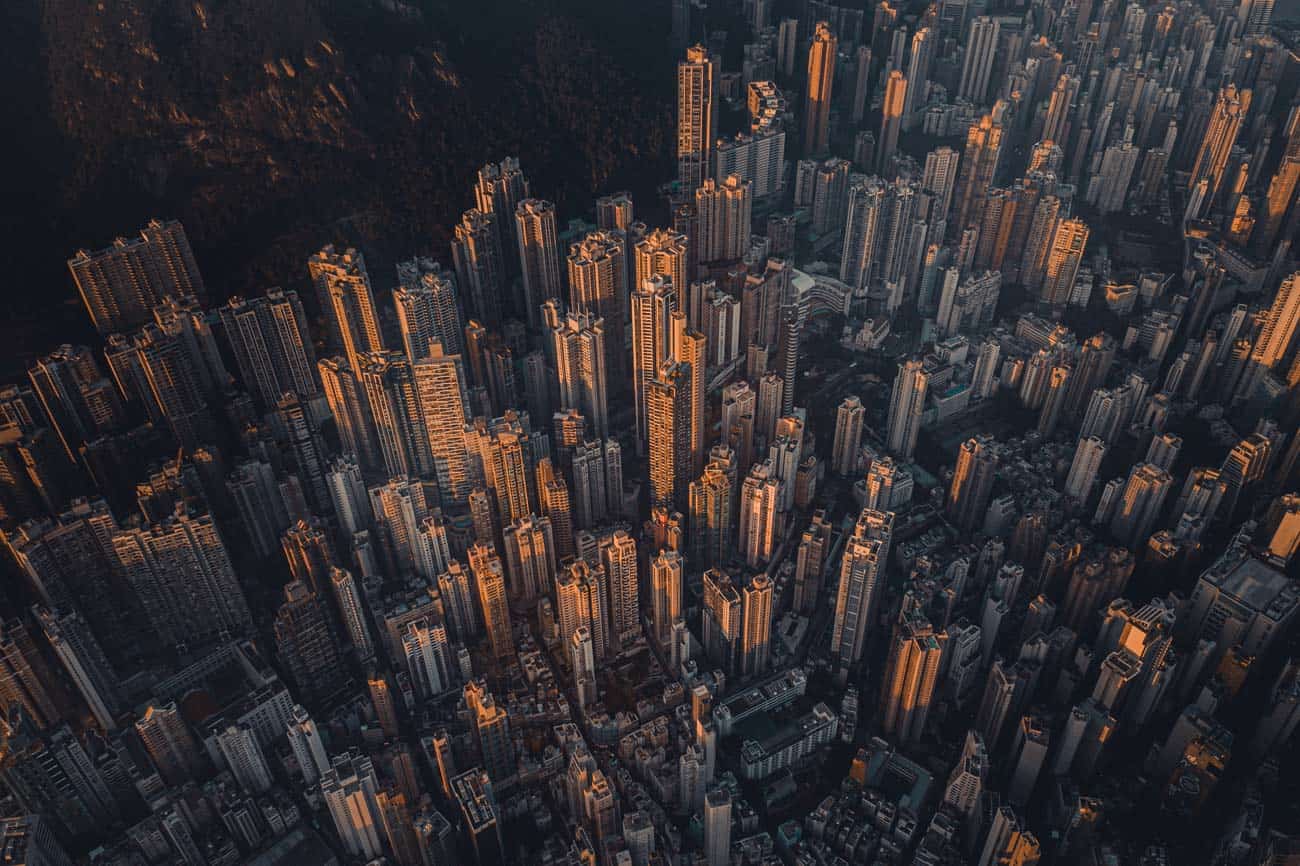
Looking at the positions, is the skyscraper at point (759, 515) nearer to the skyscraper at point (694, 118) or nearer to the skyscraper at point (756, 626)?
the skyscraper at point (756, 626)

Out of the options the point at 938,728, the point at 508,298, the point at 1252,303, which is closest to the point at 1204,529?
the point at 938,728

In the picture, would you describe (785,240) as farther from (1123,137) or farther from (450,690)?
(450,690)

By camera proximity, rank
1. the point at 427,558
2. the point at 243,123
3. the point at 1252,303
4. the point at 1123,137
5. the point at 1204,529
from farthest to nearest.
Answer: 1. the point at 1123,137
2. the point at 1252,303
3. the point at 243,123
4. the point at 1204,529
5. the point at 427,558

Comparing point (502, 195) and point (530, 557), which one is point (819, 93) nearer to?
point (502, 195)

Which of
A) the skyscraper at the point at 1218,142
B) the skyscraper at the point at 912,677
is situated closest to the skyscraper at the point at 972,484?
the skyscraper at the point at 912,677

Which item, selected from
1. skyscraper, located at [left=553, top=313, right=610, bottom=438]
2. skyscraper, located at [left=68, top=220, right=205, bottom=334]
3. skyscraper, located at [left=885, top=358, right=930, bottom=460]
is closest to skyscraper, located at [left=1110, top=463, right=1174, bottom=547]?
skyscraper, located at [left=885, top=358, right=930, bottom=460]
